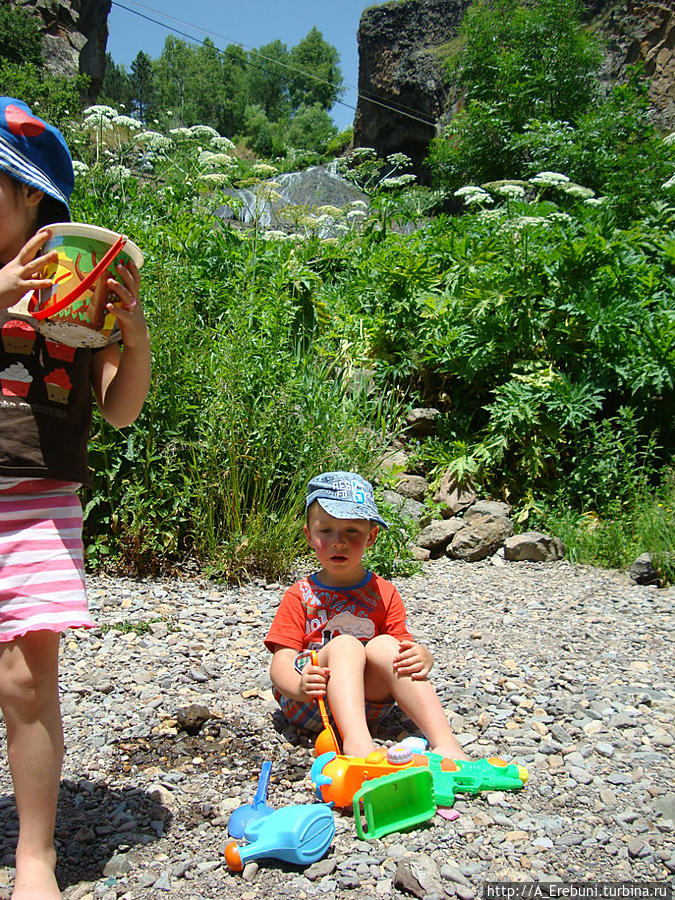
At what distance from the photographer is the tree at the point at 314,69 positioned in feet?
212

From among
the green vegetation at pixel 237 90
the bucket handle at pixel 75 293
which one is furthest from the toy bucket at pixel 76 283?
the green vegetation at pixel 237 90

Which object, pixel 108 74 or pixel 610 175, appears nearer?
pixel 610 175

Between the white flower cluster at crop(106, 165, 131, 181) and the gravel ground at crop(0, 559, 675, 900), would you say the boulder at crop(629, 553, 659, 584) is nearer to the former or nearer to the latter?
the gravel ground at crop(0, 559, 675, 900)

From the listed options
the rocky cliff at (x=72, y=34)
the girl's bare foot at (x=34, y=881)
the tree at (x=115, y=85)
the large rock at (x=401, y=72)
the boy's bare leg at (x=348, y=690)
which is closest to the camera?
the girl's bare foot at (x=34, y=881)

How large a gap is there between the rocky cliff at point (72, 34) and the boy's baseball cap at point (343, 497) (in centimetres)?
2830

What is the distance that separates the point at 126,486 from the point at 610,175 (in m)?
7.64

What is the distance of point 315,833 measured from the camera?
1.54m

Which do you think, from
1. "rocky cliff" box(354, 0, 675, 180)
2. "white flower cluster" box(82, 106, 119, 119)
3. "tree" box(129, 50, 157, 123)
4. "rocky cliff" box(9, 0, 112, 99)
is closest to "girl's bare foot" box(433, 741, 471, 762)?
"white flower cluster" box(82, 106, 119, 119)

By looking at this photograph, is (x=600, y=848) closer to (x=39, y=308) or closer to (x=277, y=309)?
(x=39, y=308)

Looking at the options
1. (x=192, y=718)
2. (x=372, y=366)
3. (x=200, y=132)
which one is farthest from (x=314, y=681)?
(x=200, y=132)

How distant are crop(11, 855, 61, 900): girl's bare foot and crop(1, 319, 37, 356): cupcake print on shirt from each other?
0.98m

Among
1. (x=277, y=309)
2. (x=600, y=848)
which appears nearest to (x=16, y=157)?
(x=600, y=848)

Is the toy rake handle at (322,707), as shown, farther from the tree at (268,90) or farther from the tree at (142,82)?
the tree at (142,82)

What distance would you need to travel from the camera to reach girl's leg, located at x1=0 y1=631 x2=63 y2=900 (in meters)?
1.33
